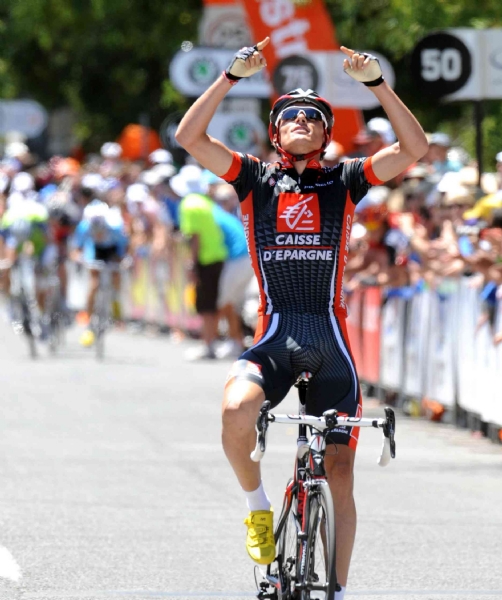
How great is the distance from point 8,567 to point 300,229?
2.32 m

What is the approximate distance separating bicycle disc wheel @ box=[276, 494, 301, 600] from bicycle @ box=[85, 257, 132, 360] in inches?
542

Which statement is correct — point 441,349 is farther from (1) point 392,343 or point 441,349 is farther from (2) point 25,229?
(2) point 25,229

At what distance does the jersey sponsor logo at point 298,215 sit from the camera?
6.47 m

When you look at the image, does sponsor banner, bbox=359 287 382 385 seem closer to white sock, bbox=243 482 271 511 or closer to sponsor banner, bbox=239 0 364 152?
sponsor banner, bbox=239 0 364 152

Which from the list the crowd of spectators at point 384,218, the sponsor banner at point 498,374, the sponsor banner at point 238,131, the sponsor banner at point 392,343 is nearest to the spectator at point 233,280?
the crowd of spectators at point 384,218

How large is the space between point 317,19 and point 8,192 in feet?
27.4

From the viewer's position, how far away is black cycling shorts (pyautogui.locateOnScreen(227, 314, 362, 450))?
6285 millimetres

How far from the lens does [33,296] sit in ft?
72.1

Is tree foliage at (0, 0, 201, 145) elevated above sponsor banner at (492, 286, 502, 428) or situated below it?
above

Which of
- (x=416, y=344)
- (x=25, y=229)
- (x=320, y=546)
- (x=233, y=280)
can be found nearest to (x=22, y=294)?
(x=25, y=229)

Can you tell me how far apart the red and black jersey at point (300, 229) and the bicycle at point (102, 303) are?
13.5 metres

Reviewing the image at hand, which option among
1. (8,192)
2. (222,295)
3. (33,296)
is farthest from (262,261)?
(8,192)

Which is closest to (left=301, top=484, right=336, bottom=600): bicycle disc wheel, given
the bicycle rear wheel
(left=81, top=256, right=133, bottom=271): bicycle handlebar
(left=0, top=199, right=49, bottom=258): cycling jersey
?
the bicycle rear wheel

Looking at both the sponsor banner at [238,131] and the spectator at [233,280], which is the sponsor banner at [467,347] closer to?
the spectator at [233,280]
